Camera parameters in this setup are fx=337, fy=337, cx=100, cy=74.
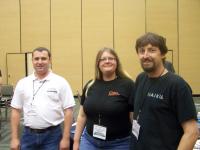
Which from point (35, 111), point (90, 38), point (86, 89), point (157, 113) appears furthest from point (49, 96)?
point (90, 38)

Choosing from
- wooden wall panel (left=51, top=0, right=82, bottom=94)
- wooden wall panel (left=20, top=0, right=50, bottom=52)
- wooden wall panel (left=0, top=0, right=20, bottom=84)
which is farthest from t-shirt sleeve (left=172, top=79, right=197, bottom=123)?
wooden wall panel (left=0, top=0, right=20, bottom=84)

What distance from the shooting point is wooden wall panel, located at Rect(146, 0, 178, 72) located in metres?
13.0

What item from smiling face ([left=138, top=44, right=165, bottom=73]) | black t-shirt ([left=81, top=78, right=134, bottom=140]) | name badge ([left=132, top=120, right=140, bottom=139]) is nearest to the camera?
smiling face ([left=138, top=44, right=165, bottom=73])

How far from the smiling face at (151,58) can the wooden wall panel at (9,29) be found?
464 inches

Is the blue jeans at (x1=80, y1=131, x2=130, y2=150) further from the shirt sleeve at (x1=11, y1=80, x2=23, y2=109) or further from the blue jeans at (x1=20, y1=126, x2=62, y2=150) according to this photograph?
the shirt sleeve at (x1=11, y1=80, x2=23, y2=109)

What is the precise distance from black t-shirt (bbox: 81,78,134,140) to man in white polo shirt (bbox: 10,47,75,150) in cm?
42

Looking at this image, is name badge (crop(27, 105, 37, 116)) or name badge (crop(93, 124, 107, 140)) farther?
name badge (crop(27, 105, 37, 116))

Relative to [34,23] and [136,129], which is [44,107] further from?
[34,23]

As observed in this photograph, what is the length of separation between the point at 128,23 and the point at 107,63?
10539 millimetres

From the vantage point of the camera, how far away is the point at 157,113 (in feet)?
6.51

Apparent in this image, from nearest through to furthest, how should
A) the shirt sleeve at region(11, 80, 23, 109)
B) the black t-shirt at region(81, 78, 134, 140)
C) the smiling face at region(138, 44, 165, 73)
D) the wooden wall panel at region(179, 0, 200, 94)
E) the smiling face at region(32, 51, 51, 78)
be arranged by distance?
the smiling face at region(138, 44, 165, 73) → the black t-shirt at region(81, 78, 134, 140) → the smiling face at region(32, 51, 51, 78) → the shirt sleeve at region(11, 80, 23, 109) → the wooden wall panel at region(179, 0, 200, 94)

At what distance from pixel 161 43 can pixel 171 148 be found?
2.03 ft

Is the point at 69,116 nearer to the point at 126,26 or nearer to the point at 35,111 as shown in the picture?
the point at 35,111

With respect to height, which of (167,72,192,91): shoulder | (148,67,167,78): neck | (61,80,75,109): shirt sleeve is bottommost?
(61,80,75,109): shirt sleeve
